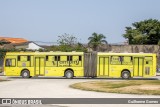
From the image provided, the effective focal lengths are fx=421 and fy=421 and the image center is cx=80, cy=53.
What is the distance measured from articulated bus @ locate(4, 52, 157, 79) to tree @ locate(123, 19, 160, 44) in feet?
133

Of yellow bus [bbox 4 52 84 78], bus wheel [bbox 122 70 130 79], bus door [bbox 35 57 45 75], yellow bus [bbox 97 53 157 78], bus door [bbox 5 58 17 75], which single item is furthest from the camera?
bus door [bbox 5 58 17 75]

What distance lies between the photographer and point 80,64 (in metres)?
41.7

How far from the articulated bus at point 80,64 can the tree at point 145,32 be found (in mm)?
40481

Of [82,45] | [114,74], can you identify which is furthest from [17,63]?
[82,45]

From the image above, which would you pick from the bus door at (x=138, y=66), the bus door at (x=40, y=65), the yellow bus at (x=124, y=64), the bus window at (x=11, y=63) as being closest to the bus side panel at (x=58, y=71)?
the bus door at (x=40, y=65)

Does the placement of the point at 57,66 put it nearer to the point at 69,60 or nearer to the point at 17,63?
the point at 69,60

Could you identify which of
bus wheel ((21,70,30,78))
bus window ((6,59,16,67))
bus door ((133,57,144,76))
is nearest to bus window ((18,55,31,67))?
bus window ((6,59,16,67))

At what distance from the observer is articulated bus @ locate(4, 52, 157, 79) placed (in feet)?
135

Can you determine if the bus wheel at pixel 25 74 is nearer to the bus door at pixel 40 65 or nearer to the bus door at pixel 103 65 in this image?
the bus door at pixel 40 65

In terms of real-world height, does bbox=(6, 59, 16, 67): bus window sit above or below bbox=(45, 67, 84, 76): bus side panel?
above

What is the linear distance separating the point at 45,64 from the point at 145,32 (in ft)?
149

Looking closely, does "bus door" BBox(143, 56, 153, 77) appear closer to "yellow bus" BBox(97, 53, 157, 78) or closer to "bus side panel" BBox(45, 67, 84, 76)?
"yellow bus" BBox(97, 53, 157, 78)

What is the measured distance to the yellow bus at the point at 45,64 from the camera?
137 feet

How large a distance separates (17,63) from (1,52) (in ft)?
72.1
